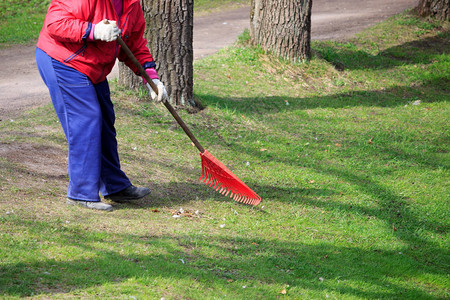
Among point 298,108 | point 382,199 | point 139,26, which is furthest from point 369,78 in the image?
point 139,26

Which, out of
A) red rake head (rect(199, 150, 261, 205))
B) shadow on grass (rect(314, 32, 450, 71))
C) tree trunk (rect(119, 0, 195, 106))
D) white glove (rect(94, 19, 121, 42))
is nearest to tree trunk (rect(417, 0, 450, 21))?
shadow on grass (rect(314, 32, 450, 71))

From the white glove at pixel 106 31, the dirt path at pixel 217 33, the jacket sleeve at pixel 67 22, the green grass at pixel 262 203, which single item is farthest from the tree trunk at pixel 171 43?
the white glove at pixel 106 31

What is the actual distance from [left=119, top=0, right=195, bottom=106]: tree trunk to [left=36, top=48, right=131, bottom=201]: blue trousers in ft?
8.32

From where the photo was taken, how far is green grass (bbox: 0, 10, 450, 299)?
3.34m

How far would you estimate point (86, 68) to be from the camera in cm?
402

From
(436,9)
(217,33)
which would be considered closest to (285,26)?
(217,33)

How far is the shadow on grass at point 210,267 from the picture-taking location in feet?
10.1

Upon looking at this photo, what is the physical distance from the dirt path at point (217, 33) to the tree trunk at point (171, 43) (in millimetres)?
1565

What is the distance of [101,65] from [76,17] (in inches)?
17.2

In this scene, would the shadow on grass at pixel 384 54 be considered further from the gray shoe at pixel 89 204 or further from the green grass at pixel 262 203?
the gray shoe at pixel 89 204

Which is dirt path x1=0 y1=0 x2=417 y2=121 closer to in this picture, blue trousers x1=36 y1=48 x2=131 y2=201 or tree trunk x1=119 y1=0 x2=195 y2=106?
tree trunk x1=119 y1=0 x2=195 y2=106

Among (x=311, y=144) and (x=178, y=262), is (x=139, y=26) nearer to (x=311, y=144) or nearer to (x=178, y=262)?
(x=178, y=262)

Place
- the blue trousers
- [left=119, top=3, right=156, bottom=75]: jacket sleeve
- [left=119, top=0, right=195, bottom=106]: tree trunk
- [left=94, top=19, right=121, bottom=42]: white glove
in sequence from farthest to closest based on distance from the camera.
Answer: [left=119, top=0, right=195, bottom=106]: tree trunk
[left=119, top=3, right=156, bottom=75]: jacket sleeve
the blue trousers
[left=94, top=19, right=121, bottom=42]: white glove

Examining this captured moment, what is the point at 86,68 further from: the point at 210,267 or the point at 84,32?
the point at 210,267
